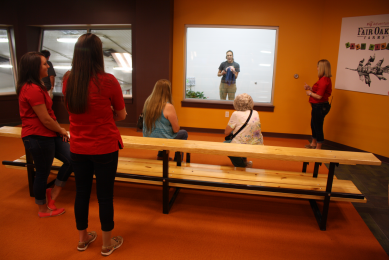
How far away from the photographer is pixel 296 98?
5.62 meters

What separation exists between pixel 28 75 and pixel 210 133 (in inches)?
163

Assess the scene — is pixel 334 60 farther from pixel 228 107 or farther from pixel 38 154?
pixel 38 154

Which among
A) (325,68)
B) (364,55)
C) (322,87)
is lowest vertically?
(322,87)

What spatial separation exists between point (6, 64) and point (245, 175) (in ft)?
20.4

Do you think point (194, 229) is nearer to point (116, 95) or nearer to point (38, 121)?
point (116, 95)

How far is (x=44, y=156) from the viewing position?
2357mm

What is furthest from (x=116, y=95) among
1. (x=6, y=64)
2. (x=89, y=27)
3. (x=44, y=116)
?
(x=6, y=64)

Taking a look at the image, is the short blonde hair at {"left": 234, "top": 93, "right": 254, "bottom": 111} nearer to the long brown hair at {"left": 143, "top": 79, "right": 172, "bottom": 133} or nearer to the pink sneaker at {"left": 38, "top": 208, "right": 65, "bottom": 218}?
the long brown hair at {"left": 143, "top": 79, "right": 172, "bottom": 133}

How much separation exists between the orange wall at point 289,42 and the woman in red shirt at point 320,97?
25.3 inches

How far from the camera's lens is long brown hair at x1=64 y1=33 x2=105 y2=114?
1.64 metres

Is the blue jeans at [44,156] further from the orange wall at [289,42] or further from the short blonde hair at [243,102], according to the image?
the orange wall at [289,42]

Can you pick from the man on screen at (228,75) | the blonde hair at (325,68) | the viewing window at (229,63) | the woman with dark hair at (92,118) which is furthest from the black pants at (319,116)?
the woman with dark hair at (92,118)

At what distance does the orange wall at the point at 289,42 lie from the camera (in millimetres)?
5191

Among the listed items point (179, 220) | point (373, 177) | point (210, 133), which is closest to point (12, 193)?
point (179, 220)
